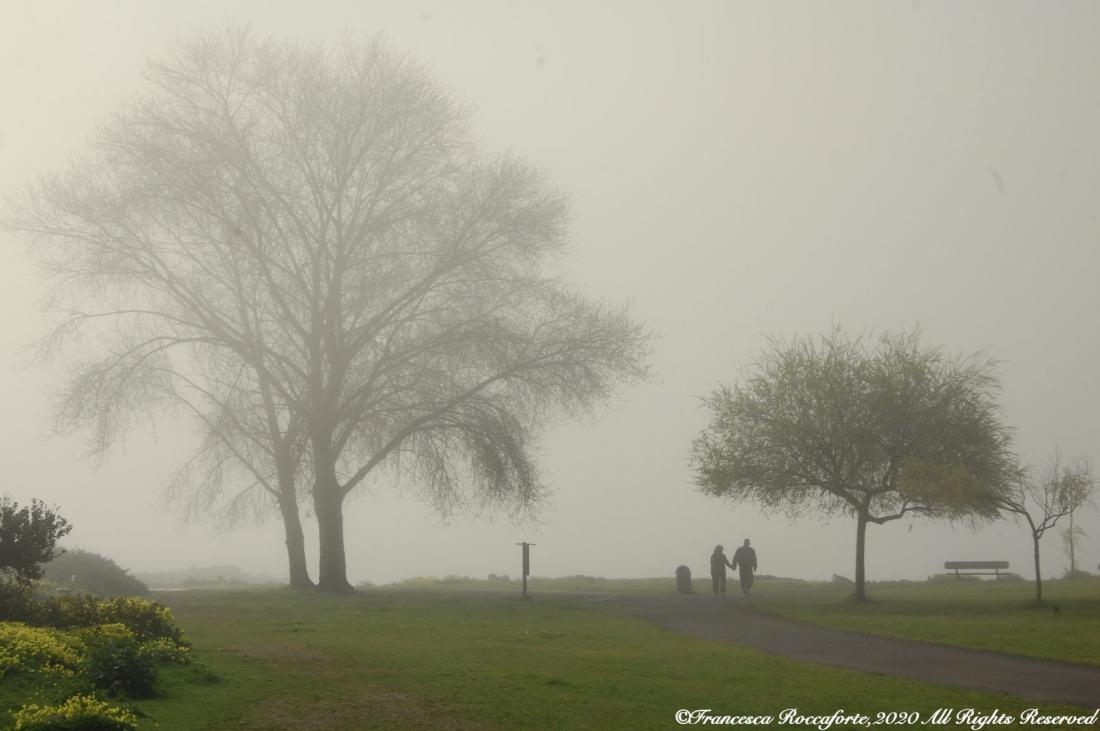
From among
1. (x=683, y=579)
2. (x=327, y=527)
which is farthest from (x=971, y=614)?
(x=327, y=527)

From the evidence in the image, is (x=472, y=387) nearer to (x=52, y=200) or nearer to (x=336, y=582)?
(x=336, y=582)

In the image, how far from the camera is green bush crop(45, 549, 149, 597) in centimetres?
3212

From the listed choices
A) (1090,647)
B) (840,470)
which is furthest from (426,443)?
(1090,647)

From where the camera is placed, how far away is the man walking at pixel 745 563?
38.2 meters

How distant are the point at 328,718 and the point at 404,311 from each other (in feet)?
85.6

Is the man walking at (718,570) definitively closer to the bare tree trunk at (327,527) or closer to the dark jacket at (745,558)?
the dark jacket at (745,558)

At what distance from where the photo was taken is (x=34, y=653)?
13.8m

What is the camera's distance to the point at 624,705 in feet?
46.9

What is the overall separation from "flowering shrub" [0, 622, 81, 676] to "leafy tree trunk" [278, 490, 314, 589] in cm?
2591

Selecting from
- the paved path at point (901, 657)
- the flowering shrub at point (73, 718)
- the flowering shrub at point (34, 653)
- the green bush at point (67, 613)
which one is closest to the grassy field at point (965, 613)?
the paved path at point (901, 657)

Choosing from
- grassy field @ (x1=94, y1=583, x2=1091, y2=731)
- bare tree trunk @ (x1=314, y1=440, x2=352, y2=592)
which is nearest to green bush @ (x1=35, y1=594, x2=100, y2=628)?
grassy field @ (x1=94, y1=583, x2=1091, y2=731)

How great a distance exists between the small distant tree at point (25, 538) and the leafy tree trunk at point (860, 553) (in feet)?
76.2

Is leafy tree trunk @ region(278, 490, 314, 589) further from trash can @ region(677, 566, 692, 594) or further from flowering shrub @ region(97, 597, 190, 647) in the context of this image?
flowering shrub @ region(97, 597, 190, 647)

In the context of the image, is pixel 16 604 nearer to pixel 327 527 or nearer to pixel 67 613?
pixel 67 613
